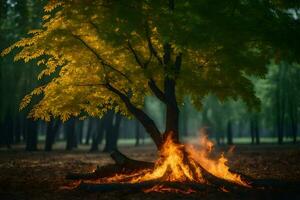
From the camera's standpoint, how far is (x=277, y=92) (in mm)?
48781

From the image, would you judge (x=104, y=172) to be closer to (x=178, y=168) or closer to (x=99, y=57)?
(x=178, y=168)

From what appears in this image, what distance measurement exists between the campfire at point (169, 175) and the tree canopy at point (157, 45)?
2266 mm

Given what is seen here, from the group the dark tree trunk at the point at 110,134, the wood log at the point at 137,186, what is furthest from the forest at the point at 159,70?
the dark tree trunk at the point at 110,134

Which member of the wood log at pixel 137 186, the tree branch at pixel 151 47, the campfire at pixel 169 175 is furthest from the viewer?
the tree branch at pixel 151 47

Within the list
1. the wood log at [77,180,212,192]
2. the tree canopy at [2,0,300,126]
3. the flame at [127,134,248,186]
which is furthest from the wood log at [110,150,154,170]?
the wood log at [77,180,212,192]

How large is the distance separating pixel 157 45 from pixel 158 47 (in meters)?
0.08

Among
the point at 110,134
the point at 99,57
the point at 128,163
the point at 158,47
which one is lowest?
the point at 128,163

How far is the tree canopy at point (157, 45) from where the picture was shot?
11.8 metres

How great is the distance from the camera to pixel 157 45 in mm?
15102

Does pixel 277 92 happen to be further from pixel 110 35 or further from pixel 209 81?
pixel 110 35

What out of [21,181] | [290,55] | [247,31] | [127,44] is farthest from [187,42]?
[21,181]

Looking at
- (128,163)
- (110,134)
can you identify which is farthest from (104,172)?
(110,134)

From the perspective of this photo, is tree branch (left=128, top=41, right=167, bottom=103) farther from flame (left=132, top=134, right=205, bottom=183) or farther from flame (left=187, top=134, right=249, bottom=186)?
flame (left=187, top=134, right=249, bottom=186)

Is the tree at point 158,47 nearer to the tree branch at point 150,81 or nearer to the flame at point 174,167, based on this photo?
the tree branch at point 150,81
